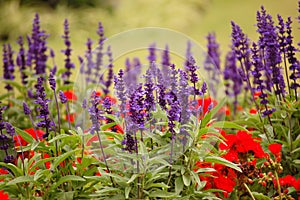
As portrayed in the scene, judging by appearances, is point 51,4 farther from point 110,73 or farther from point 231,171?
point 231,171

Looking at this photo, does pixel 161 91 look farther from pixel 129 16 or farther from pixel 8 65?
pixel 129 16

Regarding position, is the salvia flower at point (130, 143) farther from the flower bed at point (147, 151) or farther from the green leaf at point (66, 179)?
the green leaf at point (66, 179)

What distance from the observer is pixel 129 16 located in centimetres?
1240

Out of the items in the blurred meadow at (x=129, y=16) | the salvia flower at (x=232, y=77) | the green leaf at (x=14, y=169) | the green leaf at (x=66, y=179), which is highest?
the blurred meadow at (x=129, y=16)

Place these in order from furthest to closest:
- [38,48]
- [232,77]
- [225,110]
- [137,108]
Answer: [232,77]
[38,48]
[225,110]
[137,108]

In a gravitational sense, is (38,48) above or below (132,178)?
above

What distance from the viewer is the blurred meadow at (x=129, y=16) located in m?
10.8

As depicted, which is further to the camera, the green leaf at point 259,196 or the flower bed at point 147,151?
the green leaf at point 259,196

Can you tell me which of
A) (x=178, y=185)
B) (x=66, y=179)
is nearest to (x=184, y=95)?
(x=178, y=185)

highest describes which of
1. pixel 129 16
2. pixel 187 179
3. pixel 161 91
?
pixel 129 16

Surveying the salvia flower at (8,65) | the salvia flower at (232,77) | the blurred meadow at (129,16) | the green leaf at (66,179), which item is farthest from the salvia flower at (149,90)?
the blurred meadow at (129,16)

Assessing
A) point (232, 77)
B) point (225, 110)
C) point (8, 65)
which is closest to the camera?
point (225, 110)

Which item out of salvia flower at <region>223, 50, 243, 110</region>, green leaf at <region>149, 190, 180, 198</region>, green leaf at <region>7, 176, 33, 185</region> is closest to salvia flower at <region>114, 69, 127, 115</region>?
green leaf at <region>149, 190, 180, 198</region>

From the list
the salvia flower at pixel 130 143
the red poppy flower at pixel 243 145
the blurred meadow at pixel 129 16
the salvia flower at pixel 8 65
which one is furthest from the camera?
the blurred meadow at pixel 129 16
